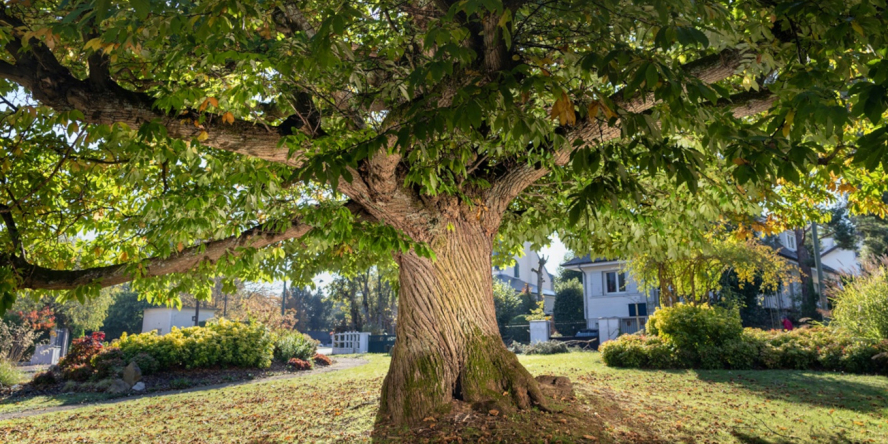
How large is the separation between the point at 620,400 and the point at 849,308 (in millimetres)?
9672

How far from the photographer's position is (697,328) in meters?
13.8

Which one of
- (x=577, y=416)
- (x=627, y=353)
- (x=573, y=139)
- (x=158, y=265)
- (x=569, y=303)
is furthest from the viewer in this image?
(x=569, y=303)

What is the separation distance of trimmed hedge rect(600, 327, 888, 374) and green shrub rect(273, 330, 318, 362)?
11.2 meters

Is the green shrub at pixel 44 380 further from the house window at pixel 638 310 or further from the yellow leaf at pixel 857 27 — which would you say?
the house window at pixel 638 310

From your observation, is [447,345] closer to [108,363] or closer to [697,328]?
[697,328]

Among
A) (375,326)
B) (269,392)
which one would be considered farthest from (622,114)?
(375,326)

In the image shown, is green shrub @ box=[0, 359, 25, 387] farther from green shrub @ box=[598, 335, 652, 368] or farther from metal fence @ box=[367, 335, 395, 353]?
metal fence @ box=[367, 335, 395, 353]

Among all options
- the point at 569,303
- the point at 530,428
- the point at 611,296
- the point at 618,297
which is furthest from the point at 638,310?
the point at 530,428

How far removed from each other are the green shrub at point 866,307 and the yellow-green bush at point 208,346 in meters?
16.7

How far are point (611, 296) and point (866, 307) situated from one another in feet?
59.6

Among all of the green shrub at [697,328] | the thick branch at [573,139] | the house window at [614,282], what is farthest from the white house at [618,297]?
the thick branch at [573,139]

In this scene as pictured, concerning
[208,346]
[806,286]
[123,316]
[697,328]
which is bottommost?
[208,346]

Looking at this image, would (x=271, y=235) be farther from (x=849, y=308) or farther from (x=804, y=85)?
(x=849, y=308)

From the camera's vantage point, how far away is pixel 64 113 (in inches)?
177
